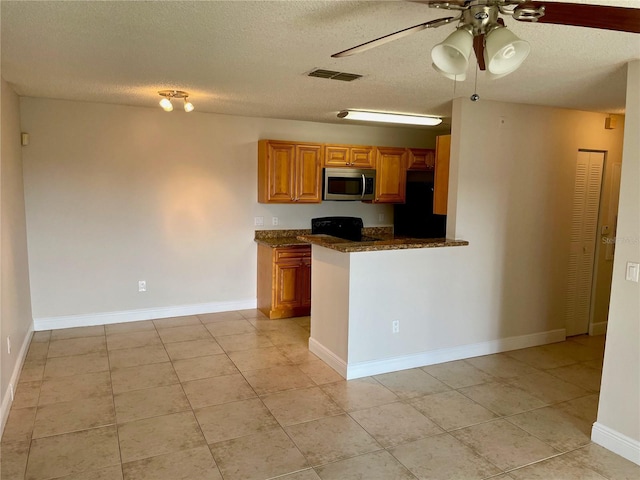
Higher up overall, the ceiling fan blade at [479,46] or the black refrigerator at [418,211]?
the ceiling fan blade at [479,46]

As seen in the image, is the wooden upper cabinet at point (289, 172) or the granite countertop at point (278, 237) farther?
the granite countertop at point (278, 237)

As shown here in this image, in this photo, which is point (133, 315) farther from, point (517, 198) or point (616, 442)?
point (616, 442)

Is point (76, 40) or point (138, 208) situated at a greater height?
point (76, 40)

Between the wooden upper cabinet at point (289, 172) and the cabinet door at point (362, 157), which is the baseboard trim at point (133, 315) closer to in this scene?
the wooden upper cabinet at point (289, 172)

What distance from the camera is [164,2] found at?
201 cm

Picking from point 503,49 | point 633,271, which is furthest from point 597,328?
point 503,49

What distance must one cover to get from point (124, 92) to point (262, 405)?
2.92 m

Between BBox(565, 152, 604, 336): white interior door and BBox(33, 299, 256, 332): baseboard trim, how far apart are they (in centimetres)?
366

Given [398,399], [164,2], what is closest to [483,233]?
[398,399]

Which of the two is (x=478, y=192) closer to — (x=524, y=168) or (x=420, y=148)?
(x=524, y=168)

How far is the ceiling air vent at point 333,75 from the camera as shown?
3186 millimetres

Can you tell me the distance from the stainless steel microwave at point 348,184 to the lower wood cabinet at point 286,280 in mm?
803

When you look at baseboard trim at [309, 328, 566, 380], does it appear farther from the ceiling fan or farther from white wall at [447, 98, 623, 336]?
the ceiling fan

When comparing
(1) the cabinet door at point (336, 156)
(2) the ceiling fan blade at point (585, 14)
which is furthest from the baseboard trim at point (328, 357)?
(2) the ceiling fan blade at point (585, 14)
